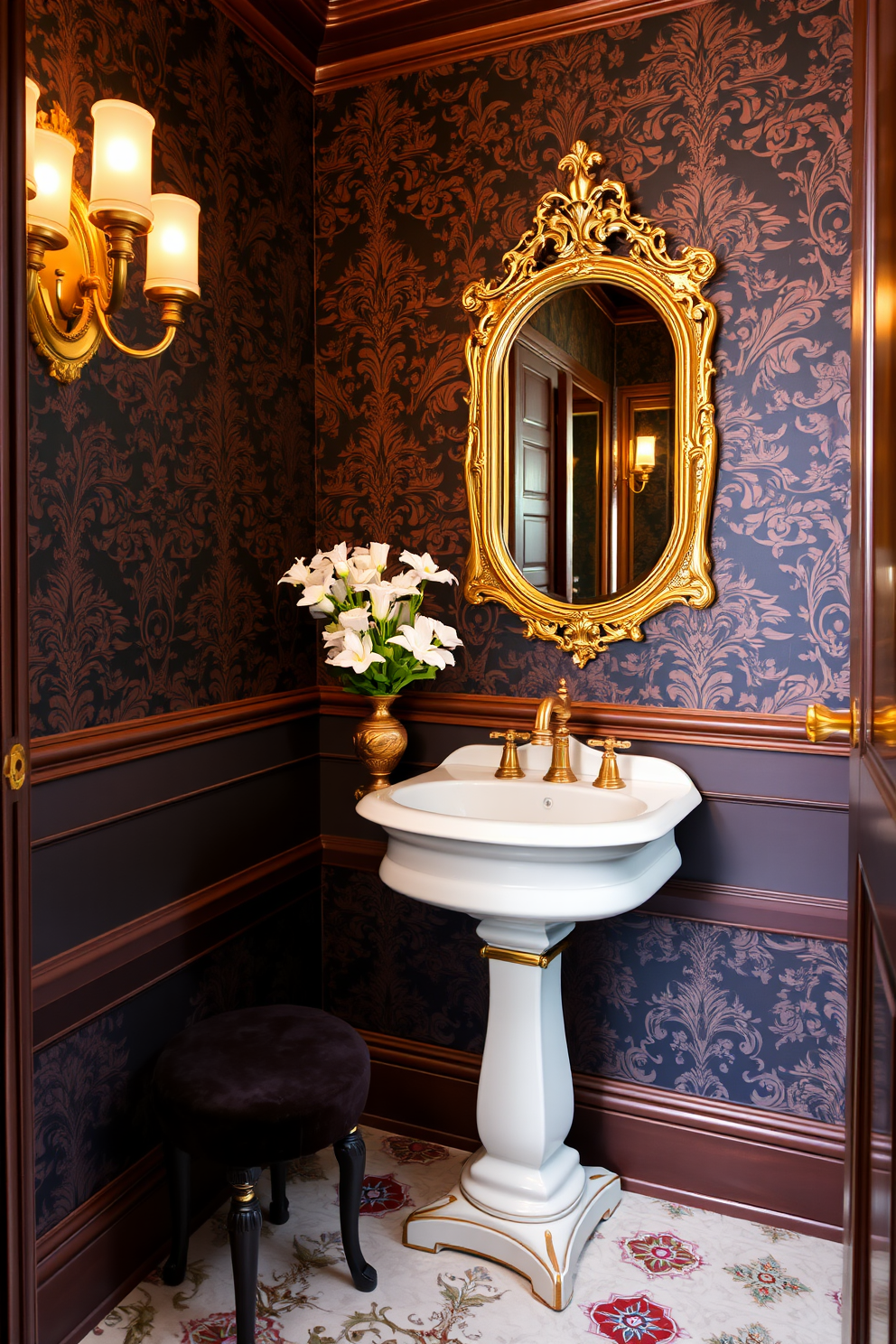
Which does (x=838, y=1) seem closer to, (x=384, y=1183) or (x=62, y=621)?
(x=62, y=621)

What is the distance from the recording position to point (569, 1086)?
2.10 metres

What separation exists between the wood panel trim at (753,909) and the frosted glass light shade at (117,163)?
1751mm

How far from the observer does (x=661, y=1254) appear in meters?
2.04

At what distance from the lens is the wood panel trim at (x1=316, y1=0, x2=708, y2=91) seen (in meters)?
2.21

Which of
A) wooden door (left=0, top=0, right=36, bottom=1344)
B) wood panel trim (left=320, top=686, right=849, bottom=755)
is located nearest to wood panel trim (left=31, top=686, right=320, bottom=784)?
wood panel trim (left=320, top=686, right=849, bottom=755)

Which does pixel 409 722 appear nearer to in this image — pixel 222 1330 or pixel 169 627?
pixel 169 627

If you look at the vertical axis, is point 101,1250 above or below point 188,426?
below

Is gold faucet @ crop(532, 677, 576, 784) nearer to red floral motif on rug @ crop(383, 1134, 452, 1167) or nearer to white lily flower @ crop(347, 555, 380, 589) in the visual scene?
white lily flower @ crop(347, 555, 380, 589)

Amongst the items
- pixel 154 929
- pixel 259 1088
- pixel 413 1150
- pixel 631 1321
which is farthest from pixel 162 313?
pixel 631 1321

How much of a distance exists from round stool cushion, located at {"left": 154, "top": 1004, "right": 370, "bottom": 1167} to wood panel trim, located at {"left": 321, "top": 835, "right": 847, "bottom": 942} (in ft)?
2.63

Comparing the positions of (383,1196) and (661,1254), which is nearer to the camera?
(661,1254)

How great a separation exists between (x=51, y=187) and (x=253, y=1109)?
60.4 inches

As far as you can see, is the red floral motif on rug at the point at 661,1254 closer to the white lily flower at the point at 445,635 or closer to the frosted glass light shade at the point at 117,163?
the white lily flower at the point at 445,635

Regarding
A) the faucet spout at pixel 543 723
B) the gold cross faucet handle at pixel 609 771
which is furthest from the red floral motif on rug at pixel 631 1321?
the faucet spout at pixel 543 723
